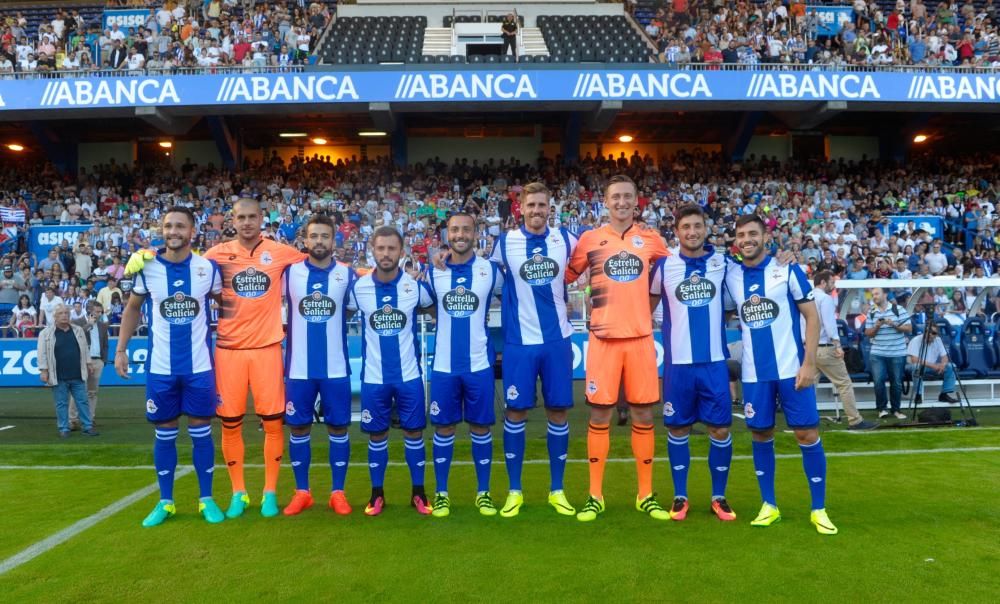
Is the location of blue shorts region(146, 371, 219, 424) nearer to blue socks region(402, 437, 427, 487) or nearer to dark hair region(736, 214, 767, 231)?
blue socks region(402, 437, 427, 487)

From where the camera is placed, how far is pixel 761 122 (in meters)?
24.6

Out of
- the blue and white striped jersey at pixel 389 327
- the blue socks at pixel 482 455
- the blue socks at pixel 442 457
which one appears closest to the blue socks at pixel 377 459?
the blue socks at pixel 442 457

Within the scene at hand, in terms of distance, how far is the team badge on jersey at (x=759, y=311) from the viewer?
5.20 meters

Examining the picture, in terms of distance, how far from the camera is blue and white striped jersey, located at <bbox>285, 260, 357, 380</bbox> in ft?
18.5

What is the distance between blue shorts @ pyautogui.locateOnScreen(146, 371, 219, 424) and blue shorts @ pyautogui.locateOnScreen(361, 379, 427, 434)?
1.10 m

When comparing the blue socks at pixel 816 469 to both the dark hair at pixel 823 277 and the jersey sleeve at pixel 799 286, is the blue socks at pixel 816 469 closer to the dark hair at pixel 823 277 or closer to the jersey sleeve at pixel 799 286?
the jersey sleeve at pixel 799 286

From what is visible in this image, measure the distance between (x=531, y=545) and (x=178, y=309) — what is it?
295cm

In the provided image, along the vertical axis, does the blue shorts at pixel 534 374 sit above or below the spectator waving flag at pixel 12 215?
below

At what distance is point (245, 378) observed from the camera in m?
5.64

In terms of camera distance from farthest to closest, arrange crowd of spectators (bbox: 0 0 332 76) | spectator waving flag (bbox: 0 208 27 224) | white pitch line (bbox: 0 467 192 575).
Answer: crowd of spectators (bbox: 0 0 332 76), spectator waving flag (bbox: 0 208 27 224), white pitch line (bbox: 0 467 192 575)

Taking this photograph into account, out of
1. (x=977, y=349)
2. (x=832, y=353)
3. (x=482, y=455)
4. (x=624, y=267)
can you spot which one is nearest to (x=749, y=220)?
(x=624, y=267)

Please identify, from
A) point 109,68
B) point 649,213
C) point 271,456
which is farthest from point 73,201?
point 271,456

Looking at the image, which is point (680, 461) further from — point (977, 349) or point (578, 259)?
point (977, 349)

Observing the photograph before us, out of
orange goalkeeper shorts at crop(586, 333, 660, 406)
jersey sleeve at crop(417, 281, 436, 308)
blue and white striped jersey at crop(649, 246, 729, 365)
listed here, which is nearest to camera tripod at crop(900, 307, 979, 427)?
blue and white striped jersey at crop(649, 246, 729, 365)
